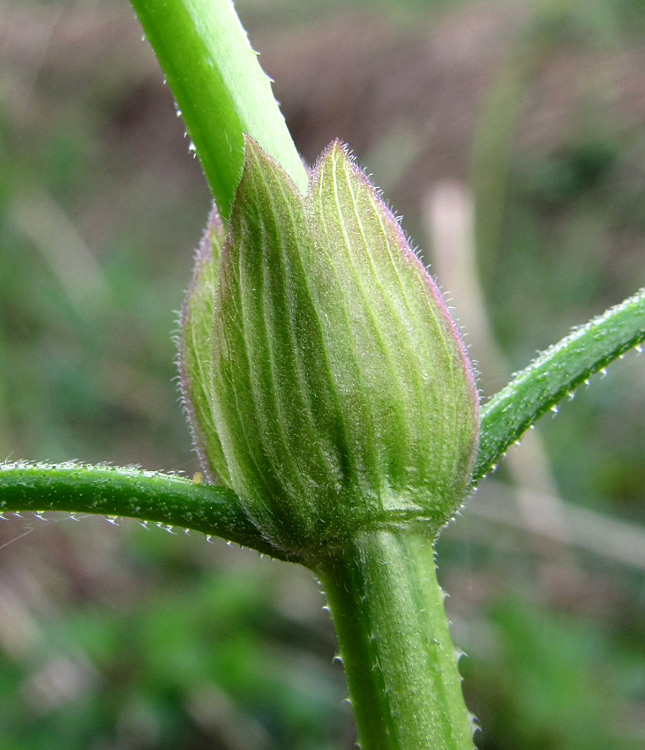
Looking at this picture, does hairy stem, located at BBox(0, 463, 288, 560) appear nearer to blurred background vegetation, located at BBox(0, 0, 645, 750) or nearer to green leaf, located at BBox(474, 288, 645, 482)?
green leaf, located at BBox(474, 288, 645, 482)

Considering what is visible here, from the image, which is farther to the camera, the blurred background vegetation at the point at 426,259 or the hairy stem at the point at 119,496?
the blurred background vegetation at the point at 426,259

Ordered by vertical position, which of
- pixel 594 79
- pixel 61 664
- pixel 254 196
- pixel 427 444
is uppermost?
pixel 594 79

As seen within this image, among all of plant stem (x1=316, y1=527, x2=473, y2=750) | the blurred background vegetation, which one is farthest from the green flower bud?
the blurred background vegetation

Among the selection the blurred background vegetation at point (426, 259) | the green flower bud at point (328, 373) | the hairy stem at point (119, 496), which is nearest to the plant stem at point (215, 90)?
the green flower bud at point (328, 373)

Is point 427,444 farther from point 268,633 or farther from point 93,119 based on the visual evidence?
point 93,119

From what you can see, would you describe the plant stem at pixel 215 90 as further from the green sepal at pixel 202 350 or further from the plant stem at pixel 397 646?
the plant stem at pixel 397 646

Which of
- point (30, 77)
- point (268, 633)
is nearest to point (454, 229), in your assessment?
point (268, 633)

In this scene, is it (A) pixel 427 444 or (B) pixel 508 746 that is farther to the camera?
(B) pixel 508 746
